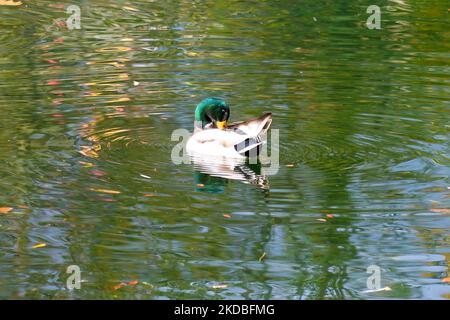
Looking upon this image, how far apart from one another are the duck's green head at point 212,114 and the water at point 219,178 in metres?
0.54

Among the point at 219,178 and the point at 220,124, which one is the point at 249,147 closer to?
the point at 219,178

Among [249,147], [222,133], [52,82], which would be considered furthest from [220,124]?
[52,82]

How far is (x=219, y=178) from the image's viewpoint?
10.7 metres

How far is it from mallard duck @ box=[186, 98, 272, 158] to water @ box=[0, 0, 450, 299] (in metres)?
0.42

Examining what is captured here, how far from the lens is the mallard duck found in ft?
35.9

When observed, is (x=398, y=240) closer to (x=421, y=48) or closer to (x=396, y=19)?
(x=421, y=48)

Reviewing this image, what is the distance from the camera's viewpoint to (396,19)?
18938 mm

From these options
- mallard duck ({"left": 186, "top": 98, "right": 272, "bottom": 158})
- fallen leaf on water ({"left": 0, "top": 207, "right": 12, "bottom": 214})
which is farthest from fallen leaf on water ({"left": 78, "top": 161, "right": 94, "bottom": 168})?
fallen leaf on water ({"left": 0, "top": 207, "right": 12, "bottom": 214})

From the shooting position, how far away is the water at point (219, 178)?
856 cm

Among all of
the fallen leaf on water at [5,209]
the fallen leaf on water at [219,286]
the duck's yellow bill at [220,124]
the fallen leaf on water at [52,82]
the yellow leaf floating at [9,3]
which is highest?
the duck's yellow bill at [220,124]

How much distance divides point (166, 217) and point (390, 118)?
12.7 ft

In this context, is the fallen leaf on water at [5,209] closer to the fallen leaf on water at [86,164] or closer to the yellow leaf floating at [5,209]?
the yellow leaf floating at [5,209]

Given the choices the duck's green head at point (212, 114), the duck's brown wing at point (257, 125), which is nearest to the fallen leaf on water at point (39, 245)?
the duck's brown wing at point (257, 125)

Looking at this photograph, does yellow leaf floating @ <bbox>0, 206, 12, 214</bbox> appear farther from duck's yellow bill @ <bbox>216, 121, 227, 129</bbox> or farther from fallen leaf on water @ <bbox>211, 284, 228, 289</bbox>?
duck's yellow bill @ <bbox>216, 121, 227, 129</bbox>
